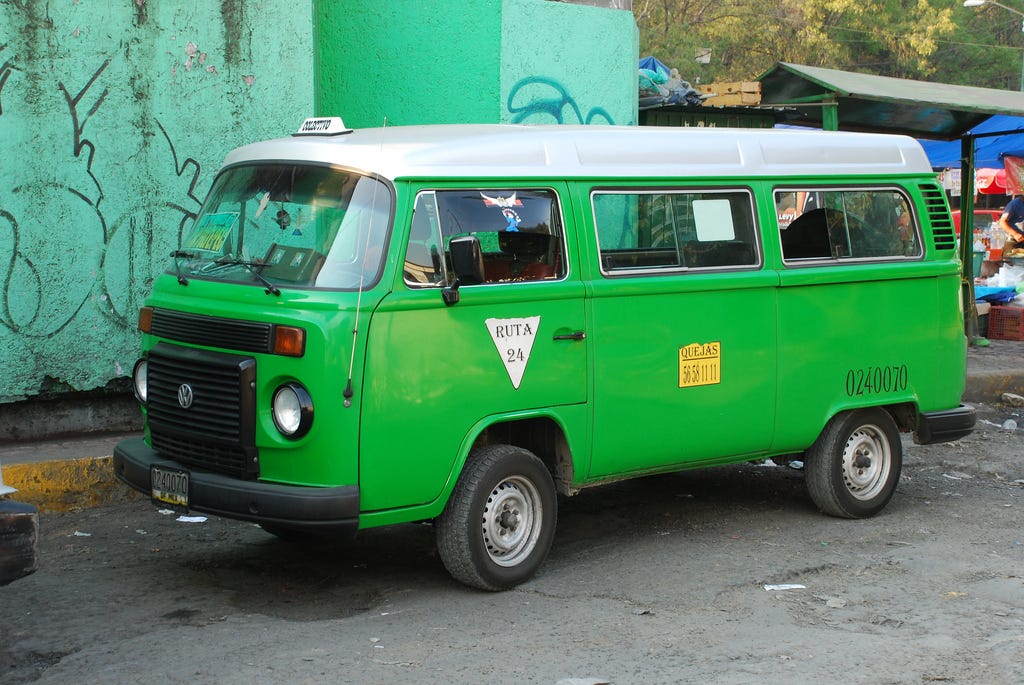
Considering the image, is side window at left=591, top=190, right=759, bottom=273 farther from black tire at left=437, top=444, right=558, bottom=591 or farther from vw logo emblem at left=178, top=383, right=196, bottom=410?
vw logo emblem at left=178, top=383, right=196, bottom=410

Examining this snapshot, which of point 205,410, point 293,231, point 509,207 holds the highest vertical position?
point 509,207

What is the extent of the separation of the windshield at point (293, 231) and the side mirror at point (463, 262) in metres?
0.32

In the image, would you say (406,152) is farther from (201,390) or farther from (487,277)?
(201,390)

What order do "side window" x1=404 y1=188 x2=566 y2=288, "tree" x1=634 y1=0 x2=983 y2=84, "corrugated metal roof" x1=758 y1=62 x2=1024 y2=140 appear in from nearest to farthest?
"side window" x1=404 y1=188 x2=566 y2=288, "corrugated metal roof" x1=758 y1=62 x2=1024 y2=140, "tree" x1=634 y1=0 x2=983 y2=84

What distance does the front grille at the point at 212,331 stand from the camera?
5309 mm

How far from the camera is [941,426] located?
7520mm

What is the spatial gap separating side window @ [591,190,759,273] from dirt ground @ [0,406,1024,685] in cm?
157

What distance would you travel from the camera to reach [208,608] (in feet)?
18.1

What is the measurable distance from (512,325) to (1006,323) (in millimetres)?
10761

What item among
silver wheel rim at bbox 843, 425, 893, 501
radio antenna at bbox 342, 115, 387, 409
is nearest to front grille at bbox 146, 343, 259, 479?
radio antenna at bbox 342, 115, 387, 409

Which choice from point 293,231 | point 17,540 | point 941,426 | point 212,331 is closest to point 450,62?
point 293,231

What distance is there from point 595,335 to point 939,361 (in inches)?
105

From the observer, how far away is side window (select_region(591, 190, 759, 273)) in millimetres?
6184

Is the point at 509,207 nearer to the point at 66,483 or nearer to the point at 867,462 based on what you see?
the point at 867,462
